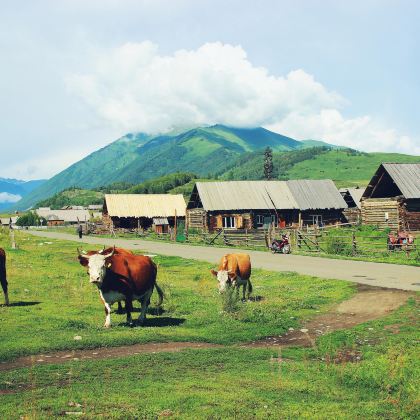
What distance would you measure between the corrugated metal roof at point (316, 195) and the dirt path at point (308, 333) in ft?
138

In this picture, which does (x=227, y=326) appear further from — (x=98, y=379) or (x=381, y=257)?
(x=381, y=257)

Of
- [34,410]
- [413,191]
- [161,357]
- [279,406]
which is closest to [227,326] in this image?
[161,357]

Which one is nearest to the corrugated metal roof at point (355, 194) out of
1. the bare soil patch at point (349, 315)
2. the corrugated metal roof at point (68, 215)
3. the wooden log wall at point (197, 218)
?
the wooden log wall at point (197, 218)

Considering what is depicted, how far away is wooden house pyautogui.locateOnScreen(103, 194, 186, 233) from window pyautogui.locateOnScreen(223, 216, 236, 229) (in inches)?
813

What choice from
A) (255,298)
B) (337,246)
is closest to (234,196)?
(337,246)

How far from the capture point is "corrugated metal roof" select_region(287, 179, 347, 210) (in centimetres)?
6034

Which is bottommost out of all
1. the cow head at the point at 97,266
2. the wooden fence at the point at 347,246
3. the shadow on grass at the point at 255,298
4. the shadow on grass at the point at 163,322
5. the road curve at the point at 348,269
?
the shadow on grass at the point at 163,322

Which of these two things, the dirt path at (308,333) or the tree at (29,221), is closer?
the dirt path at (308,333)

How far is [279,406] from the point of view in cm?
770

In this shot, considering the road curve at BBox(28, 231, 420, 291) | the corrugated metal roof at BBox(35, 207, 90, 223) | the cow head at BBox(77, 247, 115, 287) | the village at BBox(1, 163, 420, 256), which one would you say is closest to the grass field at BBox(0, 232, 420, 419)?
the cow head at BBox(77, 247, 115, 287)

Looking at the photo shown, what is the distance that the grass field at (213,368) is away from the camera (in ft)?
24.7

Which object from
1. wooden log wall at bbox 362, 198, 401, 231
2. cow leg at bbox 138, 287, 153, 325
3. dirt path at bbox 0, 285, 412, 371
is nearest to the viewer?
dirt path at bbox 0, 285, 412, 371

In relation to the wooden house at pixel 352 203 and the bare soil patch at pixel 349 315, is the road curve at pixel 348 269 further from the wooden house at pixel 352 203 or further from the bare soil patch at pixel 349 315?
the wooden house at pixel 352 203

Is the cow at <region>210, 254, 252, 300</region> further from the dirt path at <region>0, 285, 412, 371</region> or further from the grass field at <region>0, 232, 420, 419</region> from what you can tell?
the dirt path at <region>0, 285, 412, 371</region>
